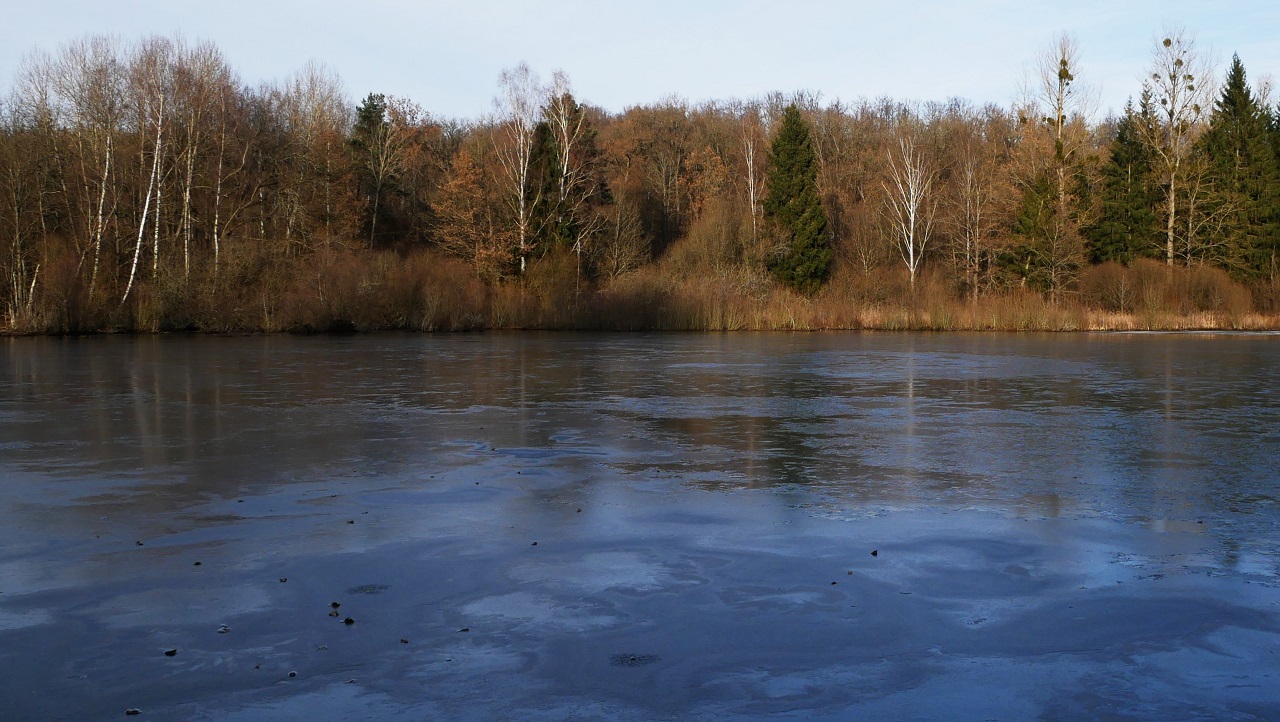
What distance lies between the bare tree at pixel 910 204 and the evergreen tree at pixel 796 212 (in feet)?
14.4

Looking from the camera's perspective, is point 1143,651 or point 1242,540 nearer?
point 1143,651

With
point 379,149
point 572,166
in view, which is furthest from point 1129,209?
point 379,149

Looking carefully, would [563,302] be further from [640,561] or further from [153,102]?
[640,561]

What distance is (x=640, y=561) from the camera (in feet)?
20.0

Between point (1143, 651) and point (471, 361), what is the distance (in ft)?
64.1

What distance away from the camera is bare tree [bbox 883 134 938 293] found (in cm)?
5516

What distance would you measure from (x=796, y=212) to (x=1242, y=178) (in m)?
24.5

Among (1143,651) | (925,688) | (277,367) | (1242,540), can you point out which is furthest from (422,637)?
(277,367)

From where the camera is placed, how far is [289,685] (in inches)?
166

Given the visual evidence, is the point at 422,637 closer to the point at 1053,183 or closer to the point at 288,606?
the point at 288,606

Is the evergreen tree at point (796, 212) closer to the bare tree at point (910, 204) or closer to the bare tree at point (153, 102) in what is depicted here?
the bare tree at point (910, 204)

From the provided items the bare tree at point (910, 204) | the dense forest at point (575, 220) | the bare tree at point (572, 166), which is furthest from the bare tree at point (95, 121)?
the bare tree at point (910, 204)

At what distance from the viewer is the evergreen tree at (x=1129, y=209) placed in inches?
2148

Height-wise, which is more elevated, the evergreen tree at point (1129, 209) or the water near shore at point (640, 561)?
the evergreen tree at point (1129, 209)
